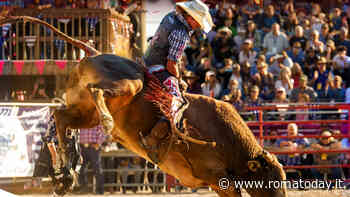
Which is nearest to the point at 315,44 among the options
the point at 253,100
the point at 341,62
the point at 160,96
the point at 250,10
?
the point at 341,62

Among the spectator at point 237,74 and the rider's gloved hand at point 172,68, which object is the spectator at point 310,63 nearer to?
the spectator at point 237,74

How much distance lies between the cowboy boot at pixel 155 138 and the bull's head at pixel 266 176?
1.06 m

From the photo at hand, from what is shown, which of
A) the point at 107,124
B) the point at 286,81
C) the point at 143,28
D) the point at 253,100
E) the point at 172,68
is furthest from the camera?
the point at 143,28

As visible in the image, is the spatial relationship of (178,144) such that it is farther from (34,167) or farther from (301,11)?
(301,11)

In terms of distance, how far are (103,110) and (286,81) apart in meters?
6.90

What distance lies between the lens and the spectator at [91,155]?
1081 cm

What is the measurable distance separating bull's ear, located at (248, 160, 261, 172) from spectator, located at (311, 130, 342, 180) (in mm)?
4088

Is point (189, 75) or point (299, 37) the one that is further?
point (299, 37)

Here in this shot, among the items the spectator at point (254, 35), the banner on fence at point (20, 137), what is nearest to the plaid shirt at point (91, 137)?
the banner on fence at point (20, 137)

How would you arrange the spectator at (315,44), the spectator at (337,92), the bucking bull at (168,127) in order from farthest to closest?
the spectator at (315,44) < the spectator at (337,92) < the bucking bull at (168,127)

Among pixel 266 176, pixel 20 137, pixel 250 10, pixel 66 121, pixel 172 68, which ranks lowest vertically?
pixel 266 176

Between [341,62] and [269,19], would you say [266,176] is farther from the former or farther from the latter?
[269,19]

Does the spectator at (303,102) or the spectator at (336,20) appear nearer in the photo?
the spectator at (303,102)

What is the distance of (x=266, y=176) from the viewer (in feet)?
20.9
